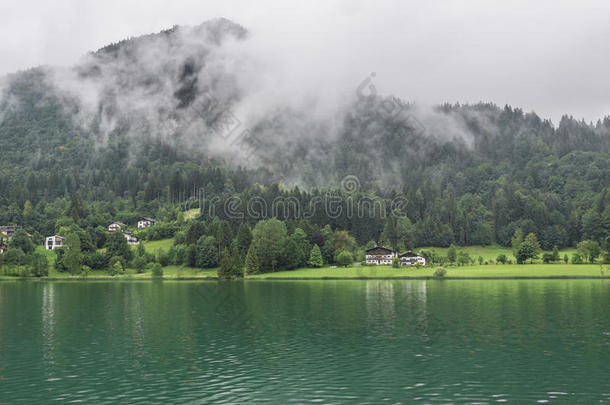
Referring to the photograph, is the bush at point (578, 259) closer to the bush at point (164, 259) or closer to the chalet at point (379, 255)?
the chalet at point (379, 255)

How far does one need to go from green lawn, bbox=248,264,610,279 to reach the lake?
6362cm

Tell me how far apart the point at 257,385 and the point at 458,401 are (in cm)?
1188

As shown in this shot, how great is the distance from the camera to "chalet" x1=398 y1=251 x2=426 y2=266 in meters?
171

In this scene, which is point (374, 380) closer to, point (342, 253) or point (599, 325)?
point (599, 325)

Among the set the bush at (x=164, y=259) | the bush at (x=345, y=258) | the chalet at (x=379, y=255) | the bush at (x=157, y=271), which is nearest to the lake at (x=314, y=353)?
the bush at (x=157, y=271)

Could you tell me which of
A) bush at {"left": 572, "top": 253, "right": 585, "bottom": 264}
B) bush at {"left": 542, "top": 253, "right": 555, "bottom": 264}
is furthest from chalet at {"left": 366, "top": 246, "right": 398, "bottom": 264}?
bush at {"left": 572, "top": 253, "right": 585, "bottom": 264}

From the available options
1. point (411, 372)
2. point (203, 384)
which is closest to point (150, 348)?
point (203, 384)

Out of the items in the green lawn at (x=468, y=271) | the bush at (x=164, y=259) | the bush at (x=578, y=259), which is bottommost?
the green lawn at (x=468, y=271)

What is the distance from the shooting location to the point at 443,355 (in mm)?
39156

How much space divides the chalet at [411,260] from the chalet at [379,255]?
3.81 m

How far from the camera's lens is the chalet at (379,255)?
181 m

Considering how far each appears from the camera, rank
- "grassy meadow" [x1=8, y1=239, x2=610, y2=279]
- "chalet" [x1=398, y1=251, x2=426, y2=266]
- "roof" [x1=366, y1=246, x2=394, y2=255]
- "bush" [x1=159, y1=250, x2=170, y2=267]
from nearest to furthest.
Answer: "grassy meadow" [x1=8, y1=239, x2=610, y2=279]
"chalet" [x1=398, y1=251, x2=426, y2=266]
"bush" [x1=159, y1=250, x2=170, y2=267]
"roof" [x1=366, y1=246, x2=394, y2=255]

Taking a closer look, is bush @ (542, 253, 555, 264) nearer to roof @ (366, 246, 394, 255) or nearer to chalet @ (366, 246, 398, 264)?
chalet @ (366, 246, 398, 264)

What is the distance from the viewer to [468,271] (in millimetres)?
146000
